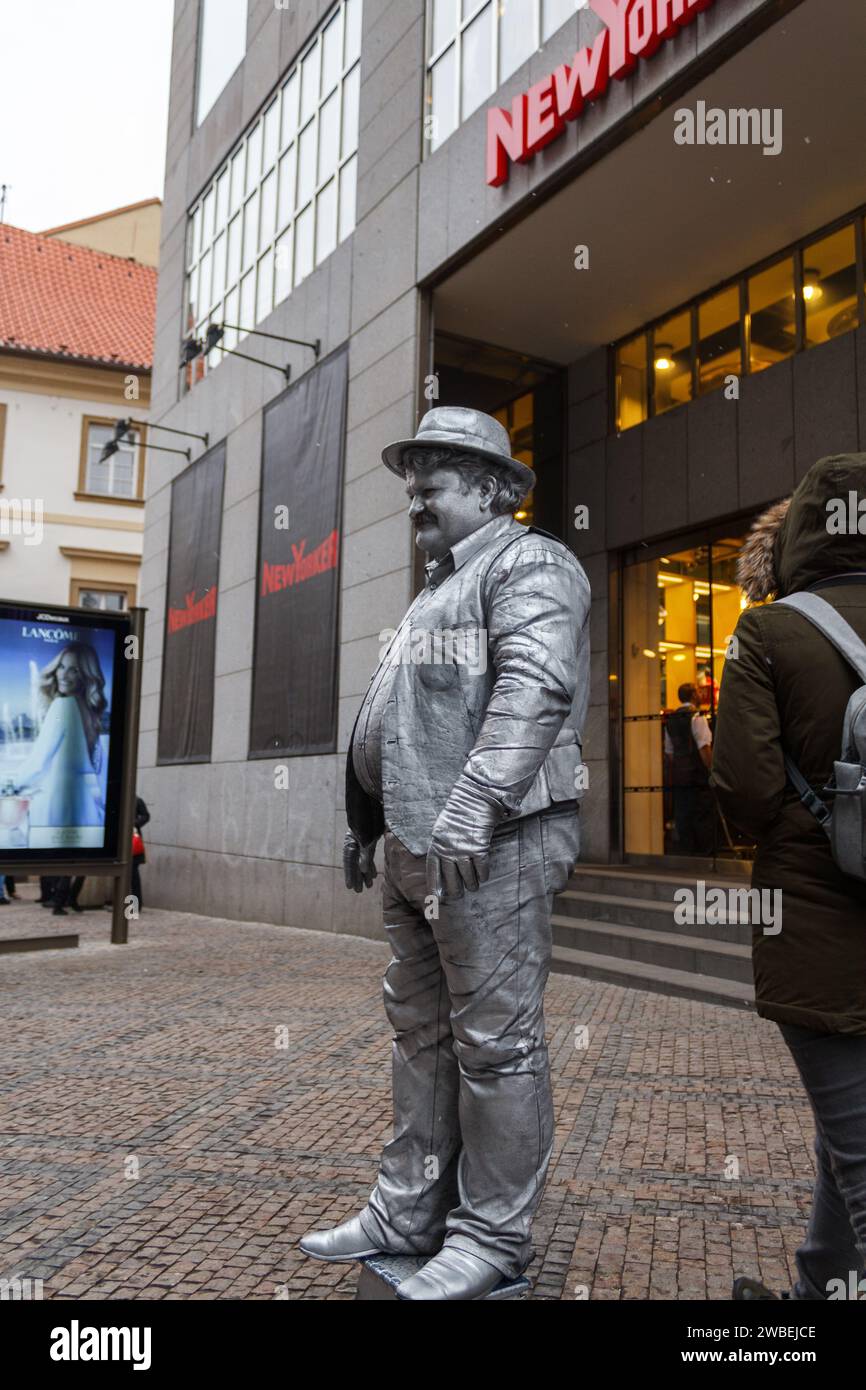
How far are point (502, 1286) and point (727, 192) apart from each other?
32.9 ft

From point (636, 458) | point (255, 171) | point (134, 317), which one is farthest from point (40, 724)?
point (134, 317)

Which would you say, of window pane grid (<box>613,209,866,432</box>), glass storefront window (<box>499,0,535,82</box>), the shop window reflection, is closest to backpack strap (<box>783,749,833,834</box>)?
window pane grid (<box>613,209,866,432</box>)

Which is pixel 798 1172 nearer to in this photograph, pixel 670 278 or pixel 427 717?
pixel 427 717

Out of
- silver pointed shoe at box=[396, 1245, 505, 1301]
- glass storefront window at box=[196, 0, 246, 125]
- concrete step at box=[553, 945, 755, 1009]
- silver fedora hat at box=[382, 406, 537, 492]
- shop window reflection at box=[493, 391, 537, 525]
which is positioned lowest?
concrete step at box=[553, 945, 755, 1009]

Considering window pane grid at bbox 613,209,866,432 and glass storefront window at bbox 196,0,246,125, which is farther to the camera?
glass storefront window at bbox 196,0,246,125

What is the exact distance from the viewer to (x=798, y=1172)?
390 cm

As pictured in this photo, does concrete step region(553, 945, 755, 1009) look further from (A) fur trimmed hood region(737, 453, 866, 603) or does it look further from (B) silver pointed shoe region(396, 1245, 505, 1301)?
(A) fur trimmed hood region(737, 453, 866, 603)

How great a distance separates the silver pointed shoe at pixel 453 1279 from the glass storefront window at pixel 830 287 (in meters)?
9.73

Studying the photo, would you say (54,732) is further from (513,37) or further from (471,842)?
(471,842)

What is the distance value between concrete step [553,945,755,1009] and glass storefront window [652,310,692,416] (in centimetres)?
665

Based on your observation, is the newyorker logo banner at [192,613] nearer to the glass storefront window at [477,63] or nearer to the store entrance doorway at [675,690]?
the store entrance doorway at [675,690]

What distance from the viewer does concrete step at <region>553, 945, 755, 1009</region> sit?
718 cm

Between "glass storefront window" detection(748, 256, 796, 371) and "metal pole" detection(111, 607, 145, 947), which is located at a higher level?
"glass storefront window" detection(748, 256, 796, 371)

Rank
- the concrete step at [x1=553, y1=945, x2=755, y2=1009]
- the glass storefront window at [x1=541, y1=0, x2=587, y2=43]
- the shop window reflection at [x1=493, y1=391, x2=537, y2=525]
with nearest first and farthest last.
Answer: the concrete step at [x1=553, y1=945, x2=755, y2=1009] < the glass storefront window at [x1=541, y1=0, x2=587, y2=43] < the shop window reflection at [x1=493, y1=391, x2=537, y2=525]
